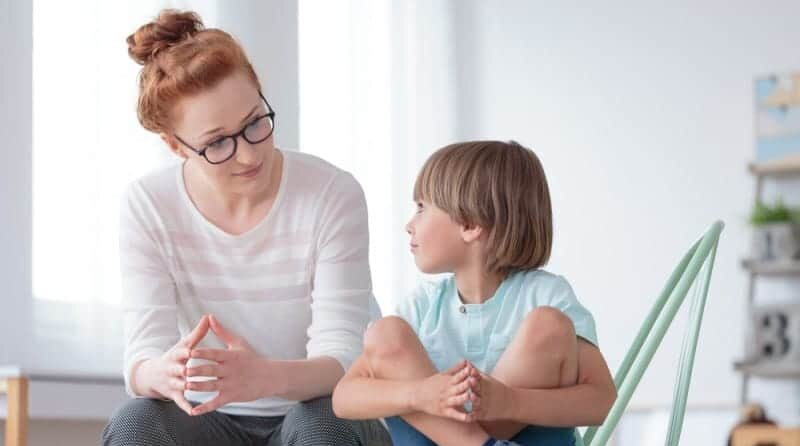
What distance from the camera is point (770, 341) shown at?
438cm

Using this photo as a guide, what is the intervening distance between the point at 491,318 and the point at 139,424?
1.41 feet

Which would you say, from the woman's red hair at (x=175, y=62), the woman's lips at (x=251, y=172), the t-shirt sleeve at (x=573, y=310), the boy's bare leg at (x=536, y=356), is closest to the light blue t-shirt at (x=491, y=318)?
the t-shirt sleeve at (x=573, y=310)

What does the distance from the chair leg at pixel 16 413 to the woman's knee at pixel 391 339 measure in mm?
890

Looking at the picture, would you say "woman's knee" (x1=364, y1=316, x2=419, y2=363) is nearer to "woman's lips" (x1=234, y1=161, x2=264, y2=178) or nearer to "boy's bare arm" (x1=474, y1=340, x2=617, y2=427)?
"boy's bare arm" (x1=474, y1=340, x2=617, y2=427)

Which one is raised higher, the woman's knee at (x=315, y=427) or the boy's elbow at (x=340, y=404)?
the boy's elbow at (x=340, y=404)

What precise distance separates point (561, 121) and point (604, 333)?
2.65ft

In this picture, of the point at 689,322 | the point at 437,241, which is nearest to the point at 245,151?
the point at 437,241

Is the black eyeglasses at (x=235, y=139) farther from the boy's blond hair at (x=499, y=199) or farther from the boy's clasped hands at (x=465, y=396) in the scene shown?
the boy's clasped hands at (x=465, y=396)

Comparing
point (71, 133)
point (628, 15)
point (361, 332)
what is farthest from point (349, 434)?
point (628, 15)

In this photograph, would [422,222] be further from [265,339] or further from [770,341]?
[770,341]

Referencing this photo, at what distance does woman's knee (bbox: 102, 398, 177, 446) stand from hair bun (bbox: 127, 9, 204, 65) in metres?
0.46

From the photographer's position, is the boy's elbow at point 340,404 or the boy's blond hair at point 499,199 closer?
the boy's elbow at point 340,404

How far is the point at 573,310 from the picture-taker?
4.76 ft

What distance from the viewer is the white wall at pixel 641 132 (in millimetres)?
4527
